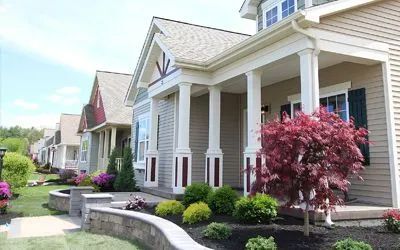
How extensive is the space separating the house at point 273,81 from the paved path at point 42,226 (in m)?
2.98

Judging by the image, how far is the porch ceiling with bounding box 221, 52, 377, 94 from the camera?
7.53 m

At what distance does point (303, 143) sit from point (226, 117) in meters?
7.40

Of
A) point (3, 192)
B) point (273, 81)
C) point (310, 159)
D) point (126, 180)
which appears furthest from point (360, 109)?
point (3, 192)

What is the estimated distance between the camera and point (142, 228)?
632 centimetres

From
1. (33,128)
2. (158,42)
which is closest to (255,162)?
(158,42)

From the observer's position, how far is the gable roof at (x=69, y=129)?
119ft

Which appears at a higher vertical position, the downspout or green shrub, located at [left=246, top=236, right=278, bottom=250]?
the downspout

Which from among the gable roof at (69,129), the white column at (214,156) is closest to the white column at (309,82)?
the white column at (214,156)

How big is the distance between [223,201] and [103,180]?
23.9ft

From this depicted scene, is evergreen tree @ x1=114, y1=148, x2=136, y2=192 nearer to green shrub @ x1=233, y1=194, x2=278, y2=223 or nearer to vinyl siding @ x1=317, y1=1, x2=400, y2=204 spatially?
green shrub @ x1=233, y1=194, x2=278, y2=223

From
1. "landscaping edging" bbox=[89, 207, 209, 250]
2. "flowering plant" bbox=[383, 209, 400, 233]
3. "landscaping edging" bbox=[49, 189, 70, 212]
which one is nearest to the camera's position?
"landscaping edging" bbox=[89, 207, 209, 250]

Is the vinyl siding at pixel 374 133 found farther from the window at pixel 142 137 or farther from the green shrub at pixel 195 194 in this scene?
the window at pixel 142 137

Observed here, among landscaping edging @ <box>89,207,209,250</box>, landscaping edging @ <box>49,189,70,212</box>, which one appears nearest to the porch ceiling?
landscaping edging @ <box>89,207,209,250</box>

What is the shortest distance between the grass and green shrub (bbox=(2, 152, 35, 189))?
5.50m
